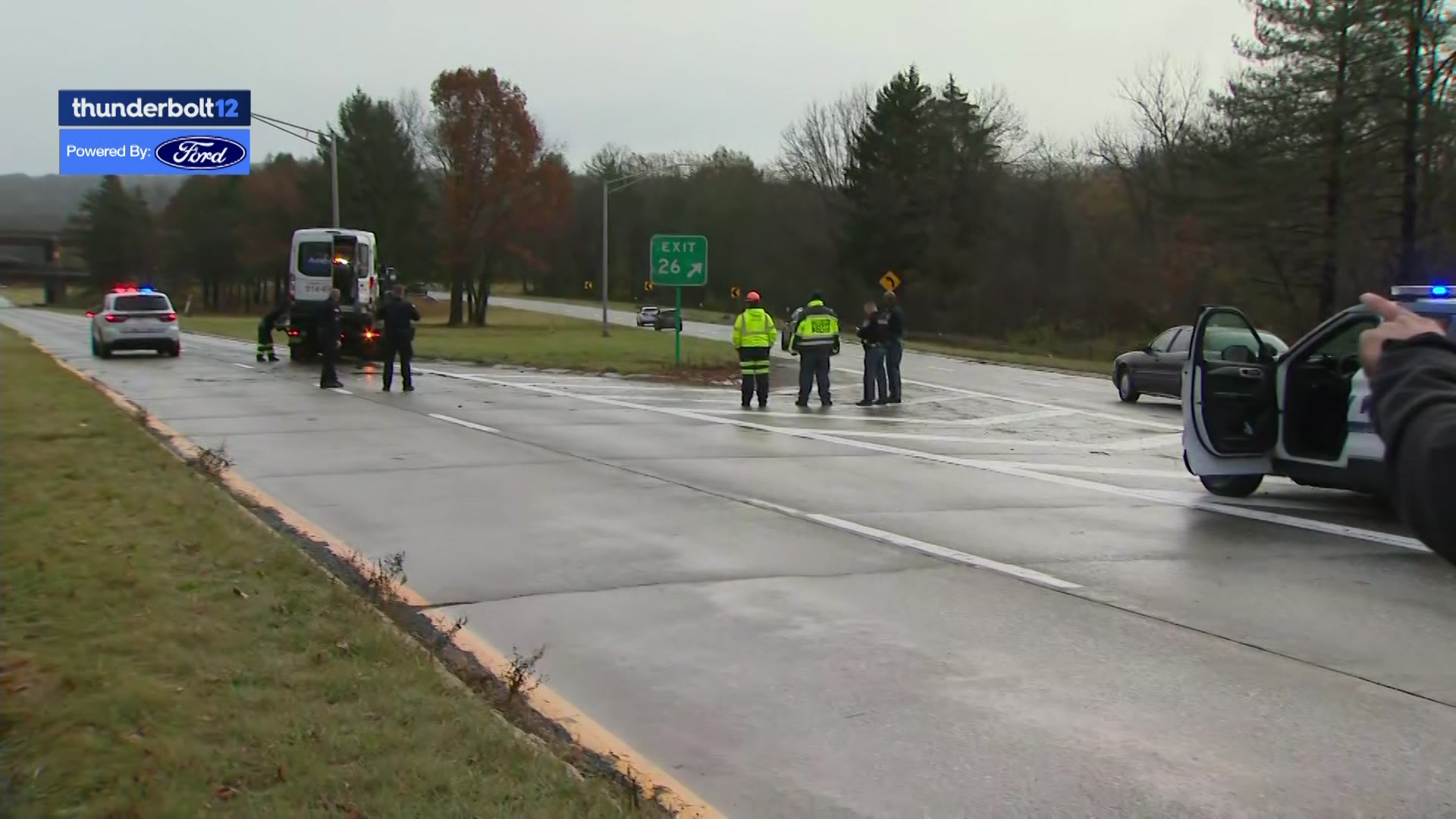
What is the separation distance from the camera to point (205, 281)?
320 feet

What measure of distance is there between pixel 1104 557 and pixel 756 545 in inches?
94.7

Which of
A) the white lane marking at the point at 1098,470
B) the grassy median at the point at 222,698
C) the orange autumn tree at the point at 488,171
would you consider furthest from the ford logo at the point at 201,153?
the orange autumn tree at the point at 488,171

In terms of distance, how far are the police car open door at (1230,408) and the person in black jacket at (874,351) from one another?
902 cm

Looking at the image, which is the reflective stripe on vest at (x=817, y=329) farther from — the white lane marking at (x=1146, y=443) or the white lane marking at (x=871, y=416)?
the white lane marking at (x=1146, y=443)

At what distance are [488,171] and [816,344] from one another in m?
50.2

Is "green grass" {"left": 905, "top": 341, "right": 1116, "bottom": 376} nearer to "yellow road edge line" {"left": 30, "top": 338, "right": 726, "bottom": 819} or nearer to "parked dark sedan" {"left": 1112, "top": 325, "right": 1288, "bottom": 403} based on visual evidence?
"parked dark sedan" {"left": 1112, "top": 325, "right": 1288, "bottom": 403}

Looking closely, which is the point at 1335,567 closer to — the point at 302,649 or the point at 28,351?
the point at 302,649

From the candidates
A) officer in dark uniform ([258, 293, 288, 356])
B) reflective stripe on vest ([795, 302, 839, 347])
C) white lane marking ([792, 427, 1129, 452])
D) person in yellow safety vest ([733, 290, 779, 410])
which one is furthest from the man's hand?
officer in dark uniform ([258, 293, 288, 356])

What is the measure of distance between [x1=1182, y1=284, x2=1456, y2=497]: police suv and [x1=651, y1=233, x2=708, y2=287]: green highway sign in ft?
60.9

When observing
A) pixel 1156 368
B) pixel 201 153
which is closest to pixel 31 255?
pixel 201 153

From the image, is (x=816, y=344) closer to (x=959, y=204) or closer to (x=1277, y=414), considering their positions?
(x=1277, y=414)

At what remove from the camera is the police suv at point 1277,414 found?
9883mm

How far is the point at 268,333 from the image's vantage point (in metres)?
28.3

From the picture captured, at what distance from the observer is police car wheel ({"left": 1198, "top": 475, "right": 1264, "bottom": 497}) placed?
10734 mm
